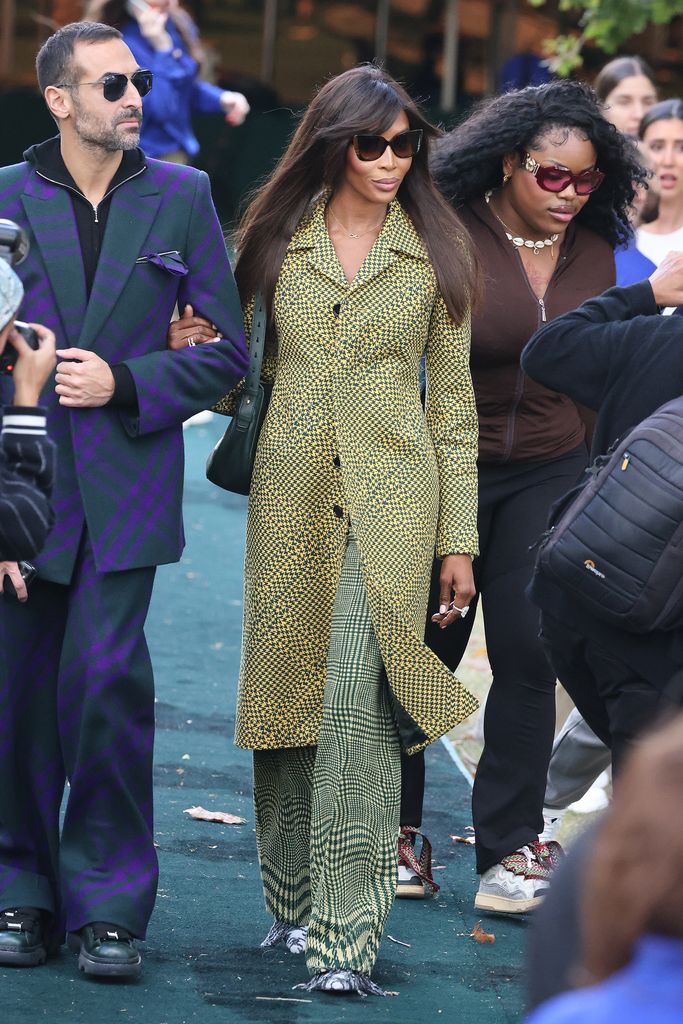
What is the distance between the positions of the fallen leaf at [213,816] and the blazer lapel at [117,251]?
7.18 ft

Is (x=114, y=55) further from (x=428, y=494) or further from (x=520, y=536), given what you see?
(x=520, y=536)

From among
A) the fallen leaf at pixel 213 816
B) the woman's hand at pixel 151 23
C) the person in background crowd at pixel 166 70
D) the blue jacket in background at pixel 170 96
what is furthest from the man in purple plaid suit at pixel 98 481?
the blue jacket in background at pixel 170 96

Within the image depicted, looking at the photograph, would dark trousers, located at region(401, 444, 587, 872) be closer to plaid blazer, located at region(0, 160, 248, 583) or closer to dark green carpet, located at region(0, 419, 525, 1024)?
dark green carpet, located at region(0, 419, 525, 1024)

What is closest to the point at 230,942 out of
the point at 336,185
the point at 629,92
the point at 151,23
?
the point at 336,185

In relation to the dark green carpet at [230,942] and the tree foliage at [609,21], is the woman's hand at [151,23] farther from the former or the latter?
the tree foliage at [609,21]

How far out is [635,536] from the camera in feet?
13.4

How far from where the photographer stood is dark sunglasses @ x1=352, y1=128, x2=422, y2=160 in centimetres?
489

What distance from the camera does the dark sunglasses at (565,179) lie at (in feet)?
18.0

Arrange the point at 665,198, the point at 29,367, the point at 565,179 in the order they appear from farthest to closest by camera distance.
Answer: the point at 665,198 < the point at 565,179 < the point at 29,367

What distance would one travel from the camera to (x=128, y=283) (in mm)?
4680

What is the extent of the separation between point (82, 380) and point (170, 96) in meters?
6.68

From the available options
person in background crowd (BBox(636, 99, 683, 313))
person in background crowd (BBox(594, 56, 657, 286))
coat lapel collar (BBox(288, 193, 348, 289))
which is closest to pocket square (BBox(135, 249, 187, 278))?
coat lapel collar (BBox(288, 193, 348, 289))

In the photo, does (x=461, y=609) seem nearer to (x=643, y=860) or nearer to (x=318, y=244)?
(x=318, y=244)

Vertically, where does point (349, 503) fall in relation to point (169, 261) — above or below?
below
